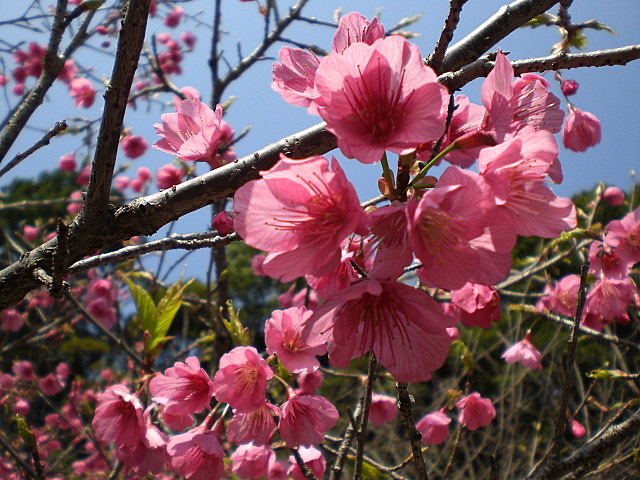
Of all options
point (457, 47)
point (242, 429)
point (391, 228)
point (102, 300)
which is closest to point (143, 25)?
point (391, 228)

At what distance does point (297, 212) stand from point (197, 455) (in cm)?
117

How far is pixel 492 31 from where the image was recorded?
1.37 m

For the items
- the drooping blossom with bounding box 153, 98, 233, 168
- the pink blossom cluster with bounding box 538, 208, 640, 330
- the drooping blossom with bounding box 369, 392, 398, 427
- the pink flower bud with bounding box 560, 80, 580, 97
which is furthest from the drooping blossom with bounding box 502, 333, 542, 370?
the drooping blossom with bounding box 153, 98, 233, 168

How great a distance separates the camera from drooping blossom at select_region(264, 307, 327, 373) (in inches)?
58.9

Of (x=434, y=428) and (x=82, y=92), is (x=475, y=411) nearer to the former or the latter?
(x=434, y=428)

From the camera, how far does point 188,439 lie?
1.67 m

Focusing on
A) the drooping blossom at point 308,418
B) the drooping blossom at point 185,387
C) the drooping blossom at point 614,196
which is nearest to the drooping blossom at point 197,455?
the drooping blossom at point 185,387

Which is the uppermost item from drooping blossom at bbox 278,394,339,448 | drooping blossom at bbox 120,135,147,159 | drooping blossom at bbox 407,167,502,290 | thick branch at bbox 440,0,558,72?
drooping blossom at bbox 120,135,147,159

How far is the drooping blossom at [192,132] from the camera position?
127 centimetres

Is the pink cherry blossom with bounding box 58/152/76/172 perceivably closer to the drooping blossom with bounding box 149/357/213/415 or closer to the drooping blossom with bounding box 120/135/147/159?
the drooping blossom with bounding box 120/135/147/159

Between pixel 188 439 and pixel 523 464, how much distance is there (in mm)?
5267

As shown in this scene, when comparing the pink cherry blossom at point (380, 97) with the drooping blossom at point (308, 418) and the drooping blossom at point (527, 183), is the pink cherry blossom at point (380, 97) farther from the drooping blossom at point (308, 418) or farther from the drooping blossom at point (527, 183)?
the drooping blossom at point (308, 418)

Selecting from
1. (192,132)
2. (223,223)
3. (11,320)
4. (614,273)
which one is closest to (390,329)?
(223,223)

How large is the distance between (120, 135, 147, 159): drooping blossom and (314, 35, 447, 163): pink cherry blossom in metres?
5.11
